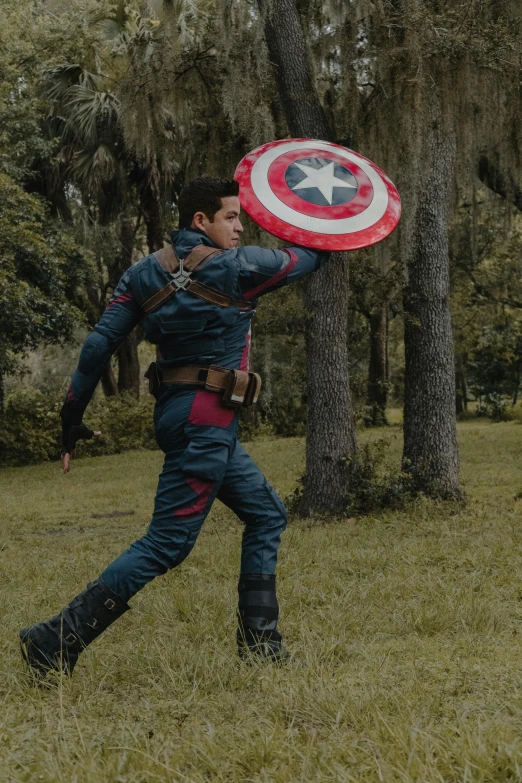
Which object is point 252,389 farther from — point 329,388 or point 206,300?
point 329,388

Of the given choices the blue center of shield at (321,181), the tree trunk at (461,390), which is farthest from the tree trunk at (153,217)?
the blue center of shield at (321,181)

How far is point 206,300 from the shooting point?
3246 millimetres

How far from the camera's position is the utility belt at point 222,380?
10.7 ft

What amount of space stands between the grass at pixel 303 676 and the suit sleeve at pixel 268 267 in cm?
144

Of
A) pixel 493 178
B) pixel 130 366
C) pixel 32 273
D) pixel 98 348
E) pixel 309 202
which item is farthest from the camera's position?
pixel 130 366

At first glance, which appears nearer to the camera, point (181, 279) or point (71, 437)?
point (181, 279)

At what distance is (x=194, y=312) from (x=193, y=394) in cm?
32

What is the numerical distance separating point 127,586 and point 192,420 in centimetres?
67

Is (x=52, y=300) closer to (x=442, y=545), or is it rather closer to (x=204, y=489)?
(x=442, y=545)

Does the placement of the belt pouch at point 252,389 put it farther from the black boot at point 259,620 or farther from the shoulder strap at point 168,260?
the black boot at point 259,620

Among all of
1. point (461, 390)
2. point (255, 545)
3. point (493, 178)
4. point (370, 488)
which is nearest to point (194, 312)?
point (255, 545)

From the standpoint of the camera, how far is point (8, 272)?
14648 millimetres

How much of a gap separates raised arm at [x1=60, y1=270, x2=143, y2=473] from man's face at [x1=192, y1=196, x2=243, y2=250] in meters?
0.37

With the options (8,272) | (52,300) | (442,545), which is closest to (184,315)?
(442,545)
